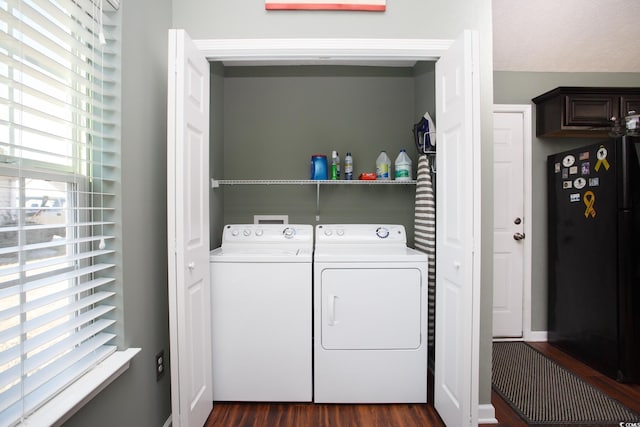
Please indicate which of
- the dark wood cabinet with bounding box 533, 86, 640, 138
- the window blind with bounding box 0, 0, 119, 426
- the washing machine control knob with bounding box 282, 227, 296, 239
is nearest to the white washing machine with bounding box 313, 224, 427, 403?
the washing machine control knob with bounding box 282, 227, 296, 239

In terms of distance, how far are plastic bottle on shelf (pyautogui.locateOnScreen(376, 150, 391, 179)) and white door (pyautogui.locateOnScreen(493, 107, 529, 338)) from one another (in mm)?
1190

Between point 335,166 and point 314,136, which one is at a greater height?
point 314,136

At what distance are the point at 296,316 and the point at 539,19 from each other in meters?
2.87

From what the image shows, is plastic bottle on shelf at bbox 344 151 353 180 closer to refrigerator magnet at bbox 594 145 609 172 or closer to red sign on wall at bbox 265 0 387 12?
red sign on wall at bbox 265 0 387 12

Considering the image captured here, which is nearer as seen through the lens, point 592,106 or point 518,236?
point 592,106

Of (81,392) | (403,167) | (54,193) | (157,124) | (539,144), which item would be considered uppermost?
(539,144)

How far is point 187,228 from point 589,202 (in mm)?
2785

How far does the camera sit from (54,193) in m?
1.07

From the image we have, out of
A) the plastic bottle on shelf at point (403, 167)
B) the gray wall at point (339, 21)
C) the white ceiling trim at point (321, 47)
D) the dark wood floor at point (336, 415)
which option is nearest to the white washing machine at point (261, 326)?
the dark wood floor at point (336, 415)

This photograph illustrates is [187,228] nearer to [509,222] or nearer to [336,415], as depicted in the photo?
[336,415]

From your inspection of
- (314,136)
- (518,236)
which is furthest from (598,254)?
(314,136)

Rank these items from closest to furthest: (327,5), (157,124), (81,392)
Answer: (81,392)
(157,124)
(327,5)

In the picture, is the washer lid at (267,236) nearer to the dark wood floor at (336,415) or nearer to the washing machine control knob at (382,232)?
the washing machine control knob at (382,232)

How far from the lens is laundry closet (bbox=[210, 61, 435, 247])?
263 cm
